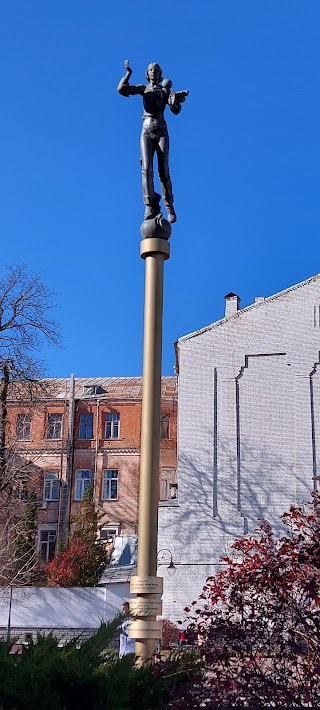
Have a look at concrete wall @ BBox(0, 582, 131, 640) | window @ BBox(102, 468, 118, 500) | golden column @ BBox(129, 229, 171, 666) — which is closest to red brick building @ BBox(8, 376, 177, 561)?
window @ BBox(102, 468, 118, 500)

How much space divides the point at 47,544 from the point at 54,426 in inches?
239

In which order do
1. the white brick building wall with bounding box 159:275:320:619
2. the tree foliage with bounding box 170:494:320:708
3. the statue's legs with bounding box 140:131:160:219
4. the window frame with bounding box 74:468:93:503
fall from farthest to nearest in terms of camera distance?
the window frame with bounding box 74:468:93:503
the white brick building wall with bounding box 159:275:320:619
the statue's legs with bounding box 140:131:160:219
the tree foliage with bounding box 170:494:320:708

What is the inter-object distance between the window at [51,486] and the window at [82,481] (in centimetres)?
99

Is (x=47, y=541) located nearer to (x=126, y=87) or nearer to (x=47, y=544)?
(x=47, y=544)

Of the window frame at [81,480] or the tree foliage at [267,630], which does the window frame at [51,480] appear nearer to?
the window frame at [81,480]

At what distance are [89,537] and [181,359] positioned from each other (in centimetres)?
778

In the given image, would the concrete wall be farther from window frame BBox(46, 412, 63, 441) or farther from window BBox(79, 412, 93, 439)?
window BBox(79, 412, 93, 439)

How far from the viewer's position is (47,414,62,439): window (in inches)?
1752

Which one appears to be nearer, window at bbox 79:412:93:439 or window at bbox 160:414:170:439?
window at bbox 160:414:170:439

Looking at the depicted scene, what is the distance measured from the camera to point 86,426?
4553 cm

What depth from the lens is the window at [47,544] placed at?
138ft

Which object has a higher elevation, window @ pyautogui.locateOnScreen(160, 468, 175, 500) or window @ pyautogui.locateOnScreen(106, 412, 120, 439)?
window @ pyautogui.locateOnScreen(106, 412, 120, 439)

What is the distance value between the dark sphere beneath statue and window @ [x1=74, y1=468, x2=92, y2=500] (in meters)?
35.7

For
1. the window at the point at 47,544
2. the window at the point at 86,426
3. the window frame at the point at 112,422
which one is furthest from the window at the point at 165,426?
the window at the point at 47,544
